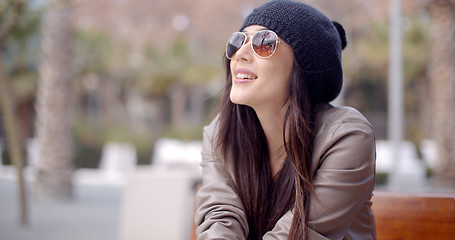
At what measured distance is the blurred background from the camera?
5289mm

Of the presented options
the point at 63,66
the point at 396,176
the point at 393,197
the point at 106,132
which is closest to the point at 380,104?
the point at 106,132

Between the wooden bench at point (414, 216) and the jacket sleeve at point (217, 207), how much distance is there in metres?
0.57

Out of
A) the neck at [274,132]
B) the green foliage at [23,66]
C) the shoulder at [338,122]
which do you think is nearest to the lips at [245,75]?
the neck at [274,132]

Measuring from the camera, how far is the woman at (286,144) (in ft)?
5.09

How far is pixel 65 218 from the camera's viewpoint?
20.7 ft

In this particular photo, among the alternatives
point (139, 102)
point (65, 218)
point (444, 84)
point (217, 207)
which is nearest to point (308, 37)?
point (217, 207)

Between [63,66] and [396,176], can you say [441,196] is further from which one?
[63,66]

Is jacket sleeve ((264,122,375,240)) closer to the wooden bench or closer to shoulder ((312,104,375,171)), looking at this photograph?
shoulder ((312,104,375,171))

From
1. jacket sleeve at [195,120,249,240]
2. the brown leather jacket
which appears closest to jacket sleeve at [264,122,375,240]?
the brown leather jacket

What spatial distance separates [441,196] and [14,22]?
197 inches

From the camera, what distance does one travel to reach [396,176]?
7.36 m

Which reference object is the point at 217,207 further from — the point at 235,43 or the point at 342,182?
the point at 235,43

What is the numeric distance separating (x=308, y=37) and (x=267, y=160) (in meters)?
0.55

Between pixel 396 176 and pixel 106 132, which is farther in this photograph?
pixel 106 132
